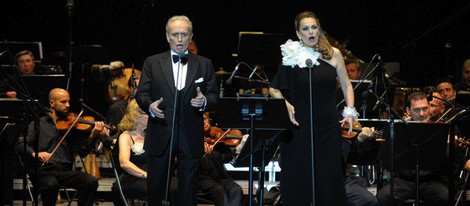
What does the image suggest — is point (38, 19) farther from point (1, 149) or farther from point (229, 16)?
point (1, 149)

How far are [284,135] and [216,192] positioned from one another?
210cm

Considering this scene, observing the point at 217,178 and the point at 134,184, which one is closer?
the point at 134,184

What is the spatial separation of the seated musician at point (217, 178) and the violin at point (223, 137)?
48 mm

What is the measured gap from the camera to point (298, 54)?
5941 millimetres

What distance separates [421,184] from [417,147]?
78 cm

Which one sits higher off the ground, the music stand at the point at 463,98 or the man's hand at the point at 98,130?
the music stand at the point at 463,98

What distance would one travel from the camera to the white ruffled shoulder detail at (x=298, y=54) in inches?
233

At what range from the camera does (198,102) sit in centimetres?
597

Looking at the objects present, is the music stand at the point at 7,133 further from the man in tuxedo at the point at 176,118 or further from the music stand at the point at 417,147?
the music stand at the point at 417,147

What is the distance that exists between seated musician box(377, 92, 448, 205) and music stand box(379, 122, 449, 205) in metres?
0.44

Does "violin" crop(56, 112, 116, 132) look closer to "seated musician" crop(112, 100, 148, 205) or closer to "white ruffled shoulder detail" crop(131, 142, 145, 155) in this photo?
"seated musician" crop(112, 100, 148, 205)

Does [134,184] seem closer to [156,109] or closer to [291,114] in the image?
[156,109]

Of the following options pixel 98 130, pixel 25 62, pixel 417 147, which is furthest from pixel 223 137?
pixel 25 62

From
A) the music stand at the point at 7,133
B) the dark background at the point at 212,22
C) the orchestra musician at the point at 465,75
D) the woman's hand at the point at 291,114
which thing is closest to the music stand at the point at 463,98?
the orchestra musician at the point at 465,75
